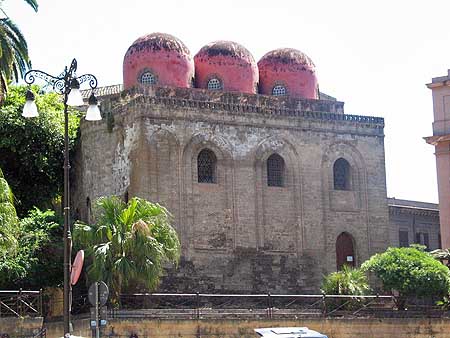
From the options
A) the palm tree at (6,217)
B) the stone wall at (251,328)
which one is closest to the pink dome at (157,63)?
A: the stone wall at (251,328)

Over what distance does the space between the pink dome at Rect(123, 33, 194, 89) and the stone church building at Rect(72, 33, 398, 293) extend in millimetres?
41

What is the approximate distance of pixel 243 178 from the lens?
4375 cm

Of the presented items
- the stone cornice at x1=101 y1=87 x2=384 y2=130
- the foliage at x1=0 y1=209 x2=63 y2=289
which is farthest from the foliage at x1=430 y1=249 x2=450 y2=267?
the foliage at x1=0 y1=209 x2=63 y2=289

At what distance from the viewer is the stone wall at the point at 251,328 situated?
33531 mm

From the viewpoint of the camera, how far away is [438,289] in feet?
128

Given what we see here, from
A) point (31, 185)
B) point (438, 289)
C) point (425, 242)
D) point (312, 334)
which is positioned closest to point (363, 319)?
point (438, 289)

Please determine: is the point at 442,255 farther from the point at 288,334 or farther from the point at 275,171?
the point at 288,334

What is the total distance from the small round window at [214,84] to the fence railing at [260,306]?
30.2 feet

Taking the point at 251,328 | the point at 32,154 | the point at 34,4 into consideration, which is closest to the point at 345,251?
the point at 251,328

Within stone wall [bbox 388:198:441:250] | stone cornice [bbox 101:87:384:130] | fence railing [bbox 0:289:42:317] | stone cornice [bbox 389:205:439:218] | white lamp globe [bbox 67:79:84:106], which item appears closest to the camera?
white lamp globe [bbox 67:79:84:106]

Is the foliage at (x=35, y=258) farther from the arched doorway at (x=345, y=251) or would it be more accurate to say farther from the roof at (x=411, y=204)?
the roof at (x=411, y=204)

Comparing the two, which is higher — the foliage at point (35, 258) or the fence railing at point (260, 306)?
the foliage at point (35, 258)

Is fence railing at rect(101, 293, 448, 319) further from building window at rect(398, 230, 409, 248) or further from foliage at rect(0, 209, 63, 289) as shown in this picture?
building window at rect(398, 230, 409, 248)

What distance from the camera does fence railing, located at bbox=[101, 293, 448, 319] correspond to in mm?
35344
